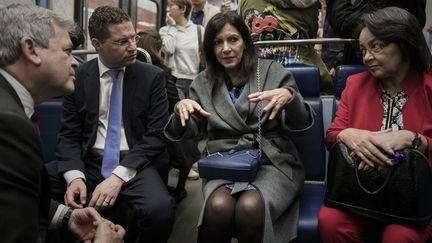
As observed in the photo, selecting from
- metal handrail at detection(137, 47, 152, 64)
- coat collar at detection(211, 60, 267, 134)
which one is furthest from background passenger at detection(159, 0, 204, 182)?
coat collar at detection(211, 60, 267, 134)

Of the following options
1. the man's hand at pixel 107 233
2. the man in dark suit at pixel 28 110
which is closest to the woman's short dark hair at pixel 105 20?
the man in dark suit at pixel 28 110

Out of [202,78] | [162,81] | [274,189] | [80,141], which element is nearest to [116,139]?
[80,141]

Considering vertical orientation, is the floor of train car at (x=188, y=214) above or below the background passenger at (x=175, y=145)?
below

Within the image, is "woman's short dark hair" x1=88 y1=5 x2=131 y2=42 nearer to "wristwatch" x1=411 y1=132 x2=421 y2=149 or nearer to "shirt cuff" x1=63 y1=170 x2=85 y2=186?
"shirt cuff" x1=63 y1=170 x2=85 y2=186

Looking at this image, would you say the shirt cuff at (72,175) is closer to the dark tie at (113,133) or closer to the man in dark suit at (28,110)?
the dark tie at (113,133)

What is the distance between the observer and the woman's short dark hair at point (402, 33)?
A: 1.90 meters

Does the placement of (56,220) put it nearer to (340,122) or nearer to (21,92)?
(21,92)

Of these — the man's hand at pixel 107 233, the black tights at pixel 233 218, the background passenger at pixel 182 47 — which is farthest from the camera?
the background passenger at pixel 182 47

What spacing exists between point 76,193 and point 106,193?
6.2 inches

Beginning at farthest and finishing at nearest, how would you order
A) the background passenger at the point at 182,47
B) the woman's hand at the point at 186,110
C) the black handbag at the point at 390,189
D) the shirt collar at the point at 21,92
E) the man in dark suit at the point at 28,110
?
the background passenger at the point at 182,47, the woman's hand at the point at 186,110, the black handbag at the point at 390,189, the shirt collar at the point at 21,92, the man in dark suit at the point at 28,110

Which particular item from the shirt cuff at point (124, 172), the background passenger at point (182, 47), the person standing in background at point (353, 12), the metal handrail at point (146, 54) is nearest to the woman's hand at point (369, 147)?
Answer: the person standing in background at point (353, 12)

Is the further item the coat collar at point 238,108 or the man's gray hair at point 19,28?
the coat collar at point 238,108

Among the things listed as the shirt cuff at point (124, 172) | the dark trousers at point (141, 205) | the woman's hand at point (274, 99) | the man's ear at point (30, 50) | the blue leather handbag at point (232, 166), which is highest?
the man's ear at point (30, 50)

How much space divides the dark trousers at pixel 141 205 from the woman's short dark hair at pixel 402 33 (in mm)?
1330
